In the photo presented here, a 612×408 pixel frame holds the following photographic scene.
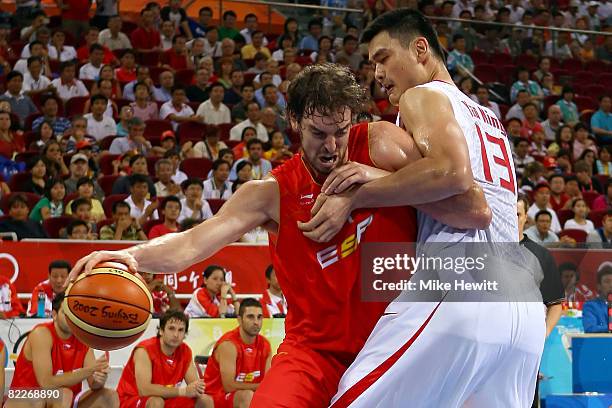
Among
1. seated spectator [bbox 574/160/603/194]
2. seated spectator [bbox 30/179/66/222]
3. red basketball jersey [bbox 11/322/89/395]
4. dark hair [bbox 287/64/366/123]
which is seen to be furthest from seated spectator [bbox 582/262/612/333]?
seated spectator [bbox 574/160/603/194]

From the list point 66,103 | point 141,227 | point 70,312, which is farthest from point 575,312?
point 66,103

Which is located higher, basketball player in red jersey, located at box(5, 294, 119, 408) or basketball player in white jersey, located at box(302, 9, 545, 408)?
basketball player in white jersey, located at box(302, 9, 545, 408)

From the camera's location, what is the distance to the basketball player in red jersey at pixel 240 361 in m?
8.22

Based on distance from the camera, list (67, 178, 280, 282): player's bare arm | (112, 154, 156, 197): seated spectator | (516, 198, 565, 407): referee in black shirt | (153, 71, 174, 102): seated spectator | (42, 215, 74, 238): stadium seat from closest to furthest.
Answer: (67, 178, 280, 282): player's bare arm
(516, 198, 565, 407): referee in black shirt
(42, 215, 74, 238): stadium seat
(112, 154, 156, 197): seated spectator
(153, 71, 174, 102): seated spectator

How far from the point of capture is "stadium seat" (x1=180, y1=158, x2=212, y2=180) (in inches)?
460

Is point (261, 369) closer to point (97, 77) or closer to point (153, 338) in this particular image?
point (153, 338)

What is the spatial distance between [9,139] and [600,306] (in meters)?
7.53

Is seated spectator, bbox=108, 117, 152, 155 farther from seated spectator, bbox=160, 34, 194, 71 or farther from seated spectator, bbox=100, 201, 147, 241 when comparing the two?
seated spectator, bbox=160, 34, 194, 71

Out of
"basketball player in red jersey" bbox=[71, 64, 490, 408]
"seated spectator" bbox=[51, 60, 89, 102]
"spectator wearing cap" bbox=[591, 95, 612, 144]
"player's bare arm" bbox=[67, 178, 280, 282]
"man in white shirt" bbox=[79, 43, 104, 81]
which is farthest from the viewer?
"spectator wearing cap" bbox=[591, 95, 612, 144]

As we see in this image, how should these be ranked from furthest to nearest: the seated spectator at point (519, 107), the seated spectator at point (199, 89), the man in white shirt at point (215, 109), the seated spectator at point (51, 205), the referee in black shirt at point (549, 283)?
1. the seated spectator at point (519, 107)
2. the seated spectator at point (199, 89)
3. the man in white shirt at point (215, 109)
4. the seated spectator at point (51, 205)
5. the referee in black shirt at point (549, 283)

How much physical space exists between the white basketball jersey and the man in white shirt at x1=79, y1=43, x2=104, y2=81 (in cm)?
1080

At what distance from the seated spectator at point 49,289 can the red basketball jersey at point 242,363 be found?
154 cm

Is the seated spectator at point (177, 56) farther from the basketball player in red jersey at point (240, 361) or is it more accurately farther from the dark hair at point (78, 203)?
the basketball player in red jersey at point (240, 361)

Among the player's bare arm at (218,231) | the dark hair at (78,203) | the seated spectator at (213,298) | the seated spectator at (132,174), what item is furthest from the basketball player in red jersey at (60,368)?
the player's bare arm at (218,231)
